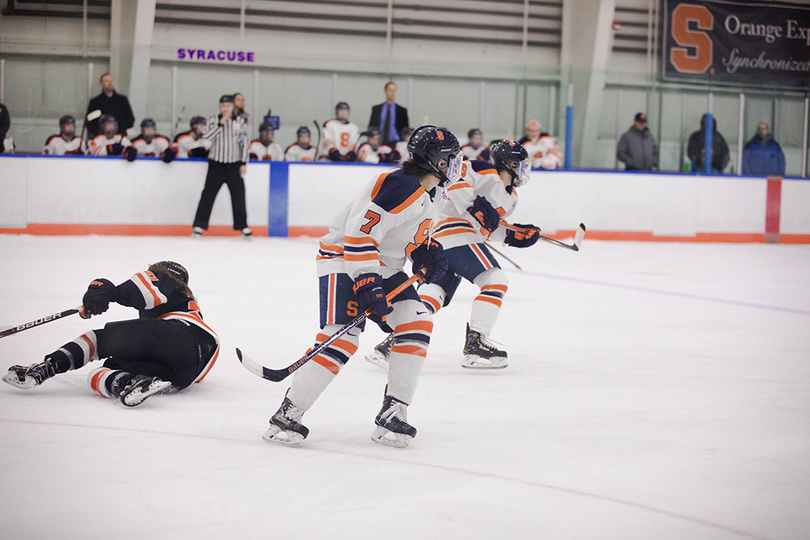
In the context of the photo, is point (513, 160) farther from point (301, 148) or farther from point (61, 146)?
point (61, 146)

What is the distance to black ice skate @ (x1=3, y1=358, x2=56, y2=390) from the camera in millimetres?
2869

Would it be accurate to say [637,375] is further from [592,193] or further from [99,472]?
[592,193]

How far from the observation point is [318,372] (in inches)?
98.2

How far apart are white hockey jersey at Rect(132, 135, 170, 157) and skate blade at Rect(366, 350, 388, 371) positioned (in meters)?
6.85

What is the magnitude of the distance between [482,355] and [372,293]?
1480 mm

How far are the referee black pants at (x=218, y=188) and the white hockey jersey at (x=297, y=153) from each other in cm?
112

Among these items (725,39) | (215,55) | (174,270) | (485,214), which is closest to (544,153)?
(215,55)

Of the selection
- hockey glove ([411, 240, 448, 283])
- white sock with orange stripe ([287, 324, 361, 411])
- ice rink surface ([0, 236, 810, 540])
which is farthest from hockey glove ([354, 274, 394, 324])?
ice rink surface ([0, 236, 810, 540])

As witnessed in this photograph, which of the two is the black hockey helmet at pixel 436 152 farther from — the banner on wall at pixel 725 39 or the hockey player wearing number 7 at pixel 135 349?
the banner on wall at pixel 725 39

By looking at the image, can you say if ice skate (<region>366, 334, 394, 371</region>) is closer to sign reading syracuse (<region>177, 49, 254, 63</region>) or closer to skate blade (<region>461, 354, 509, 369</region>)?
skate blade (<region>461, 354, 509, 369</region>)

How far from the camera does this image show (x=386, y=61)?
1173 cm

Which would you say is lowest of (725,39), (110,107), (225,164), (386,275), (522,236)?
(386,275)

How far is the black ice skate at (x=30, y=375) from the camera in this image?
2.87 meters

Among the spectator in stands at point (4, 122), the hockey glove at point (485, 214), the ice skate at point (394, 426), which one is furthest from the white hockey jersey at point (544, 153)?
the ice skate at point (394, 426)
